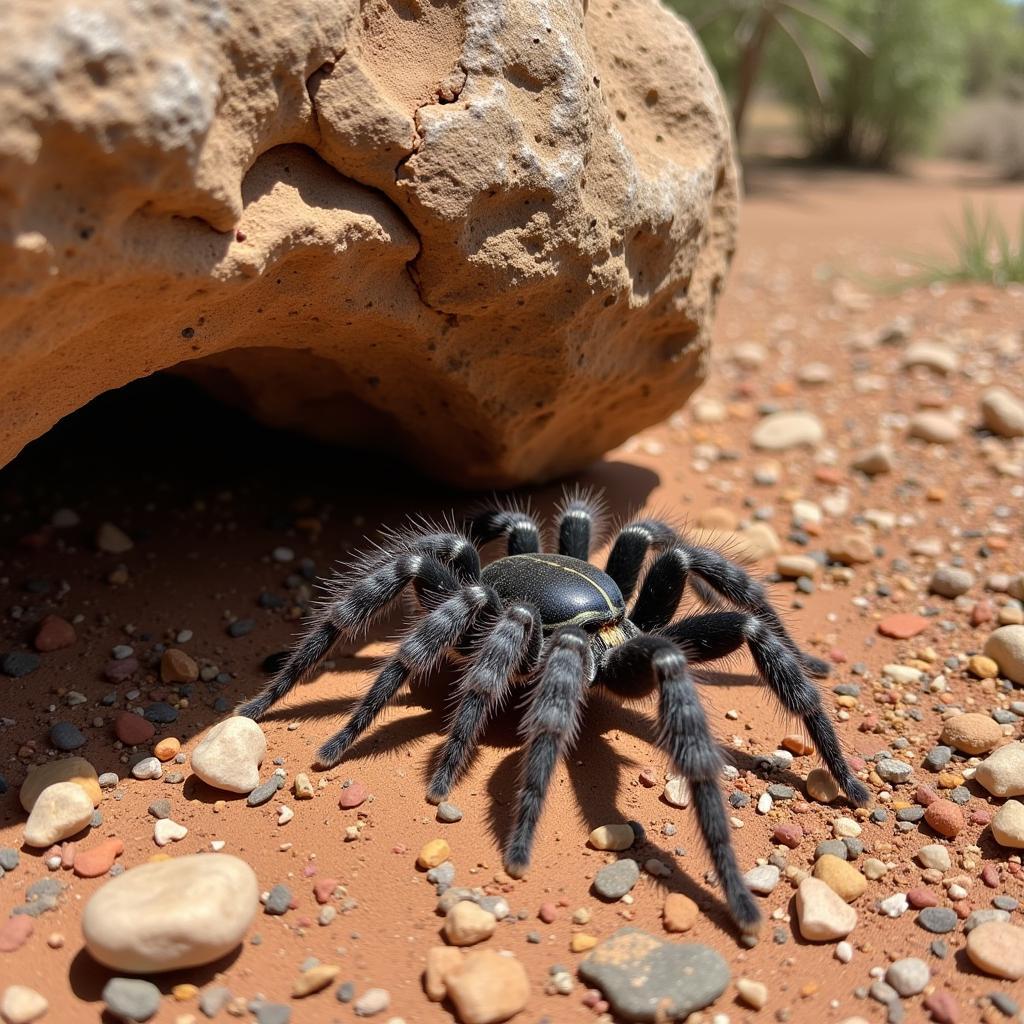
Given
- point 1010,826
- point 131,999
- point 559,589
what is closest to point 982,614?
point 1010,826

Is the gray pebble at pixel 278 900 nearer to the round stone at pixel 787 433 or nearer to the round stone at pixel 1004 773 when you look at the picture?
the round stone at pixel 1004 773

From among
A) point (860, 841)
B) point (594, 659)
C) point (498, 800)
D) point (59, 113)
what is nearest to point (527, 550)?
point (594, 659)

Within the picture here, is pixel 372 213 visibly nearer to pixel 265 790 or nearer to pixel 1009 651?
pixel 265 790

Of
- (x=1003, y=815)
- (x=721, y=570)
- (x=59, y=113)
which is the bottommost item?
(x=1003, y=815)

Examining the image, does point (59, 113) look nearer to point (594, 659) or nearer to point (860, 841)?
point (594, 659)

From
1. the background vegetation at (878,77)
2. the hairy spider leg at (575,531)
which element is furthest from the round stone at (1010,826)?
the background vegetation at (878,77)

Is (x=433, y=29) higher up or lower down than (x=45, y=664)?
higher up

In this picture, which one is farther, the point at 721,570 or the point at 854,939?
the point at 721,570
